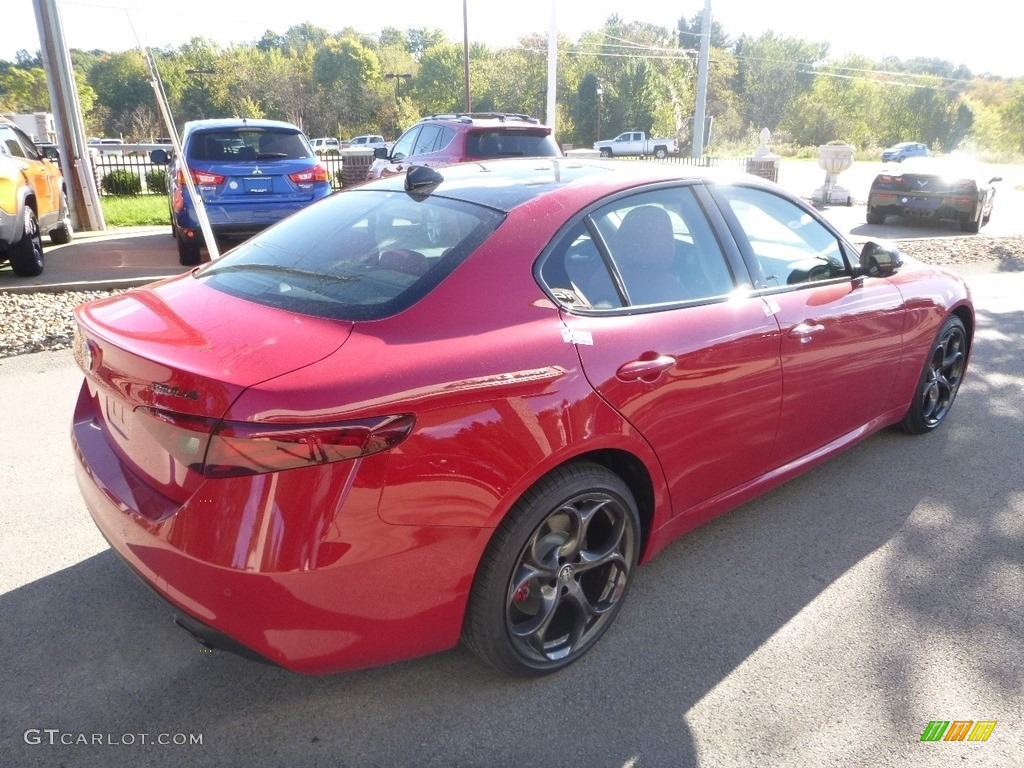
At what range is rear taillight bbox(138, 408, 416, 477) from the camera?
1.89 m

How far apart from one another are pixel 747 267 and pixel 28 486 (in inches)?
136

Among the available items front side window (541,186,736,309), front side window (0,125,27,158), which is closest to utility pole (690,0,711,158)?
front side window (0,125,27,158)

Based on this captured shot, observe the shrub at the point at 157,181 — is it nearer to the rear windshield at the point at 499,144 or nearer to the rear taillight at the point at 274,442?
the rear windshield at the point at 499,144

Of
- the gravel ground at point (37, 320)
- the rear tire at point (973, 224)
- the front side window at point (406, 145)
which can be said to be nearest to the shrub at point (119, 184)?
the front side window at point (406, 145)

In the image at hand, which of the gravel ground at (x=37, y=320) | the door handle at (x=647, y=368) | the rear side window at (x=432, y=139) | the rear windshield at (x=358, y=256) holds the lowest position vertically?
the gravel ground at (x=37, y=320)

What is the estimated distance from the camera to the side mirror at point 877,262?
12.2 ft

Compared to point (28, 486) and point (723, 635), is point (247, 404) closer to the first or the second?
point (723, 635)

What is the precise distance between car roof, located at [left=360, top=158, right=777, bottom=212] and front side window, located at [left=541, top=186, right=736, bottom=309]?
86 mm

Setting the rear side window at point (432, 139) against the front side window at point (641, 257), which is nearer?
the front side window at point (641, 257)

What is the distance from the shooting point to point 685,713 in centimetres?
243

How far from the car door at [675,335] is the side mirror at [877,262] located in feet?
3.06

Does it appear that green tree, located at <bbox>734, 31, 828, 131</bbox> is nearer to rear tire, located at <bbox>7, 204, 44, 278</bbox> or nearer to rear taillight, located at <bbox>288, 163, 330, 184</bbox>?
rear taillight, located at <bbox>288, 163, 330, 184</bbox>

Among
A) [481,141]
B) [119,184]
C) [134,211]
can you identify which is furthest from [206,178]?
[119,184]

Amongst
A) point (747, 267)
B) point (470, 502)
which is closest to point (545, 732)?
point (470, 502)
